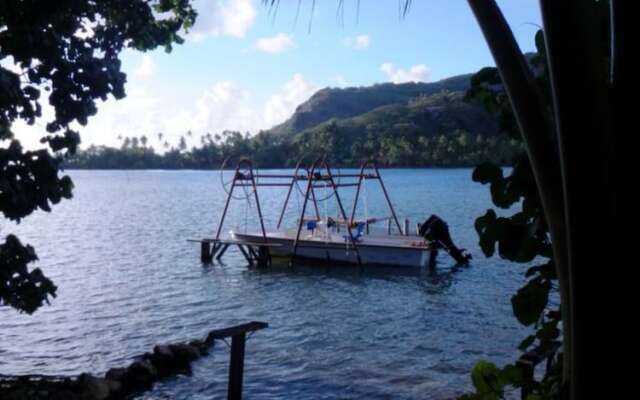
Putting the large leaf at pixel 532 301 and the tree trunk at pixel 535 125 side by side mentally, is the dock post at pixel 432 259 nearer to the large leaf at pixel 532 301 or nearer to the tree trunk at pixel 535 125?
the large leaf at pixel 532 301

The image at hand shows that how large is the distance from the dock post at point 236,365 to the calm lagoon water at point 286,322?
5.87 feet

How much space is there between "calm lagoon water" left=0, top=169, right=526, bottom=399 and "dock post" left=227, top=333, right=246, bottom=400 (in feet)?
5.87

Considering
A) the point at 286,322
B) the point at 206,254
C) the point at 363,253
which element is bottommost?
the point at 286,322

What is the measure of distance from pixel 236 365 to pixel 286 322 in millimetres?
8256

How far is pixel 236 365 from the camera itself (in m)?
9.04

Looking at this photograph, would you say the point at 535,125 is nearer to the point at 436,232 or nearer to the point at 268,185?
the point at 436,232

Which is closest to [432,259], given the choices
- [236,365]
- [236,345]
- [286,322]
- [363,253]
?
[363,253]

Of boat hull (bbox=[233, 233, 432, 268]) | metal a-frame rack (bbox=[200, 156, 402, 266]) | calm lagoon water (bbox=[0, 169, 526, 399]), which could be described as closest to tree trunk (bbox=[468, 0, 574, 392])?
calm lagoon water (bbox=[0, 169, 526, 399])

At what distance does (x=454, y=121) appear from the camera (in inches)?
7106

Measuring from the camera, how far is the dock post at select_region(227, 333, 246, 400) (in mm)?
8734

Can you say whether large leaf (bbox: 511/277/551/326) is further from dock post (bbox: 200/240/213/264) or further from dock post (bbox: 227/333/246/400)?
dock post (bbox: 200/240/213/264)

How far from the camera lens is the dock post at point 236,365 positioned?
28.7ft

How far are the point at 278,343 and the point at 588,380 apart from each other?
43.8ft

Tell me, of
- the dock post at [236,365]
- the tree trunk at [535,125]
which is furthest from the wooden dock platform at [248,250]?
the tree trunk at [535,125]
